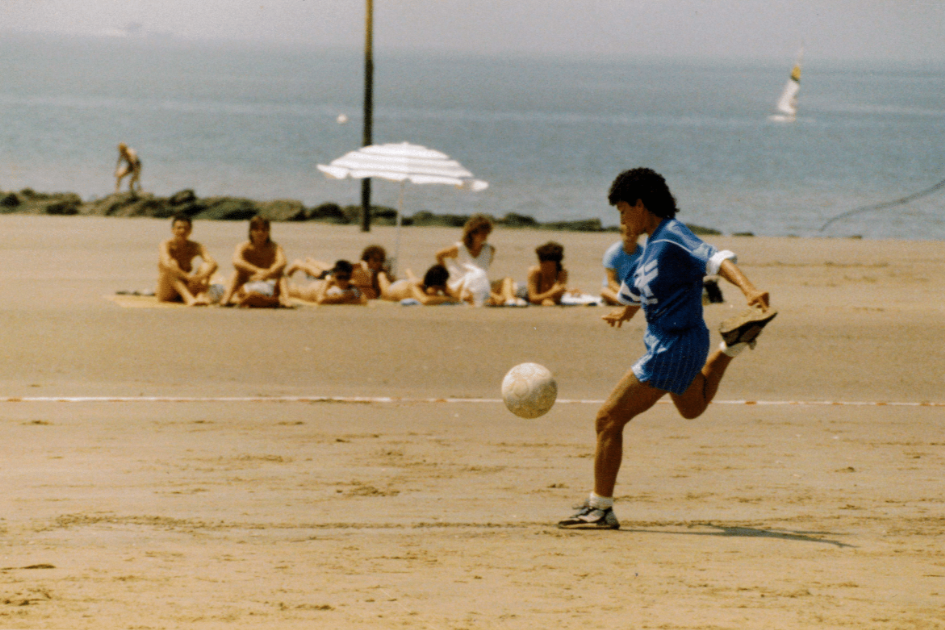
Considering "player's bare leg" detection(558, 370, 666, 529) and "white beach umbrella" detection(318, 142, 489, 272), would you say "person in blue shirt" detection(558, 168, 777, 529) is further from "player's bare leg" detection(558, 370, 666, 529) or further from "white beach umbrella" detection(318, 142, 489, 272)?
"white beach umbrella" detection(318, 142, 489, 272)

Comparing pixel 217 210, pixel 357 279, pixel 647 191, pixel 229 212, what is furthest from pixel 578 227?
pixel 647 191

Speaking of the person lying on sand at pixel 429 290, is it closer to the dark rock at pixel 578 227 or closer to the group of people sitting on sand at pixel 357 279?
the group of people sitting on sand at pixel 357 279

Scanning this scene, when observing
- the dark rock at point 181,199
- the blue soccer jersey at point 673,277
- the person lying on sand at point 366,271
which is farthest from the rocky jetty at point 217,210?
the blue soccer jersey at point 673,277

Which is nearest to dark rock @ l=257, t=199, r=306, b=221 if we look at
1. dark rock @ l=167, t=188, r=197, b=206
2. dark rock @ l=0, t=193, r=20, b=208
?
dark rock @ l=167, t=188, r=197, b=206

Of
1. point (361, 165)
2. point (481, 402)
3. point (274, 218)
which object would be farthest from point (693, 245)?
point (274, 218)

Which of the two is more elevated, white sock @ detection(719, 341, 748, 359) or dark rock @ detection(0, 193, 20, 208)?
dark rock @ detection(0, 193, 20, 208)

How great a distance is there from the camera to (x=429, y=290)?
14.2m

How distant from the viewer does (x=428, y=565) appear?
524 centimetres

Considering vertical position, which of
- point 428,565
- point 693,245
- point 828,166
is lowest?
point 428,565

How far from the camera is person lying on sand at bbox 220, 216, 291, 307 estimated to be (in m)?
13.5

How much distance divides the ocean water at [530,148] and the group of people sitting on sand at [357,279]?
656 centimetres

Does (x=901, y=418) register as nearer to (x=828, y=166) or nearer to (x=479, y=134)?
(x=828, y=166)

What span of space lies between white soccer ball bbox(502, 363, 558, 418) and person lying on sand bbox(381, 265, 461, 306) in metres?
7.24

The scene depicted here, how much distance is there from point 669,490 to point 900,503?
124 centimetres
